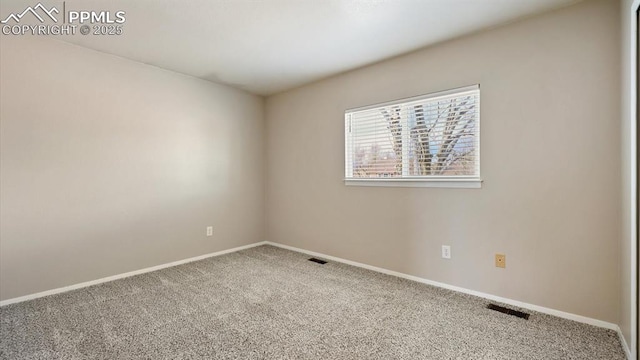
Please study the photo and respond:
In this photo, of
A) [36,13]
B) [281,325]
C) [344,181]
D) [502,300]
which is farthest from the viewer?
[344,181]

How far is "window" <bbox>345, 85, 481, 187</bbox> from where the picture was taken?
2.50 m

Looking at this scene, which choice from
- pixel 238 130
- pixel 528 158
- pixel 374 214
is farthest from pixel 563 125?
pixel 238 130

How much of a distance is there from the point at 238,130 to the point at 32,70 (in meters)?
2.07

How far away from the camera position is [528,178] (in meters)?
2.19

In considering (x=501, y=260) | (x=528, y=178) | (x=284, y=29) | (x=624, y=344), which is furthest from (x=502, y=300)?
(x=284, y=29)

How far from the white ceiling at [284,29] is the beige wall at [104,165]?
1.08 ft

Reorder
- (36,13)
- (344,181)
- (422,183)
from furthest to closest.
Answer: (344,181)
(422,183)
(36,13)

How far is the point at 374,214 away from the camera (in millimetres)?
3131

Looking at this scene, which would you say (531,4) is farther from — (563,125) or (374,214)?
(374,214)

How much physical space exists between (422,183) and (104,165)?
123 inches

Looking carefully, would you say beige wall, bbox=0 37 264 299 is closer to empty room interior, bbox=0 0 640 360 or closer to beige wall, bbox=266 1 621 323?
empty room interior, bbox=0 0 640 360

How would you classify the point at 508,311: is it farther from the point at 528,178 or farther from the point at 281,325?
the point at 281,325

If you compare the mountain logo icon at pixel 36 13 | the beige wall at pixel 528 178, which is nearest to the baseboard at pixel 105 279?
the beige wall at pixel 528 178

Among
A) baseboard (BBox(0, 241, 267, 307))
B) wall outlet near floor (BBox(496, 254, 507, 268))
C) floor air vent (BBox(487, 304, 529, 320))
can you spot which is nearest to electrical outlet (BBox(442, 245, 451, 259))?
wall outlet near floor (BBox(496, 254, 507, 268))
